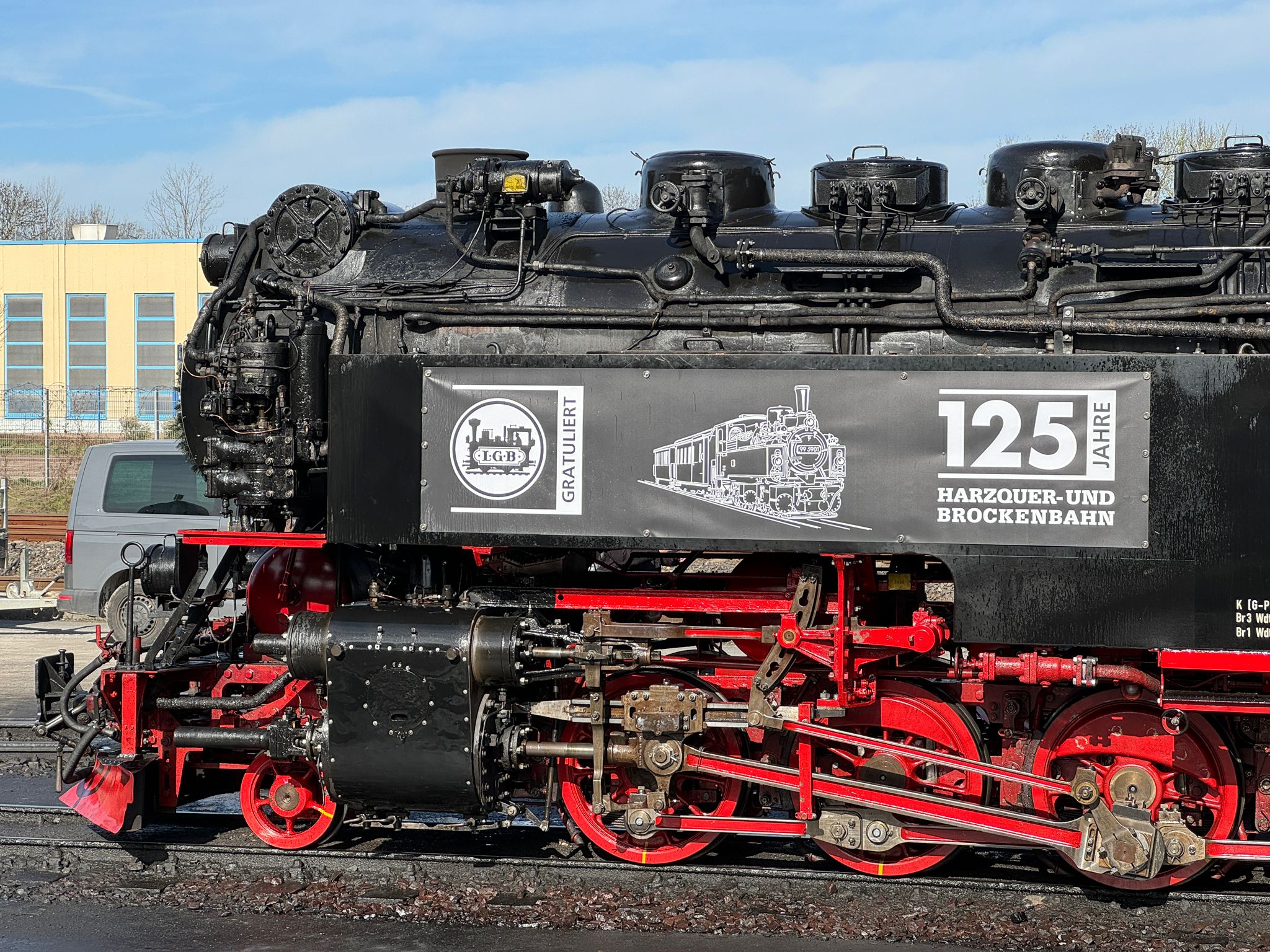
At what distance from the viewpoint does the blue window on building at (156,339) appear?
105ft

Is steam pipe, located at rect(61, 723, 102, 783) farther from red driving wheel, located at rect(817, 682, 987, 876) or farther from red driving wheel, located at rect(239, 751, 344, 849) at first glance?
red driving wheel, located at rect(817, 682, 987, 876)

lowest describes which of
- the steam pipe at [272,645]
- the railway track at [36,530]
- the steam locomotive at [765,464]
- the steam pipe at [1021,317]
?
the railway track at [36,530]

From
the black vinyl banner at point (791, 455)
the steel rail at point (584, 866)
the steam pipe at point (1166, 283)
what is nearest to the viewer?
the black vinyl banner at point (791, 455)

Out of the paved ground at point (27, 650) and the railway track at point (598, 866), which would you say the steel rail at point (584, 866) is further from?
the paved ground at point (27, 650)

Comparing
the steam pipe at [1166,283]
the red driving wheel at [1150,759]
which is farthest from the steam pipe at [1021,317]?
the red driving wheel at [1150,759]

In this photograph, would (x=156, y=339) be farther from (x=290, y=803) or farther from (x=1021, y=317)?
(x=1021, y=317)

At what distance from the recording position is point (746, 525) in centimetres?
561

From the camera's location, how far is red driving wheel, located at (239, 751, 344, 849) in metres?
6.37

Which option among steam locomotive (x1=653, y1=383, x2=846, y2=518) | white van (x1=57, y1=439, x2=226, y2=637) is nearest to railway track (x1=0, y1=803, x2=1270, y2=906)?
steam locomotive (x1=653, y1=383, x2=846, y2=518)

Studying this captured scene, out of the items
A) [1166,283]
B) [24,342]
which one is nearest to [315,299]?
[1166,283]

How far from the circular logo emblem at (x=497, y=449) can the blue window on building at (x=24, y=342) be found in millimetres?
30308

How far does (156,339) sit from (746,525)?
96.9 feet

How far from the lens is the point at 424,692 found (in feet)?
18.9

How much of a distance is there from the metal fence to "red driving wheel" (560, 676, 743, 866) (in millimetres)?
20985
